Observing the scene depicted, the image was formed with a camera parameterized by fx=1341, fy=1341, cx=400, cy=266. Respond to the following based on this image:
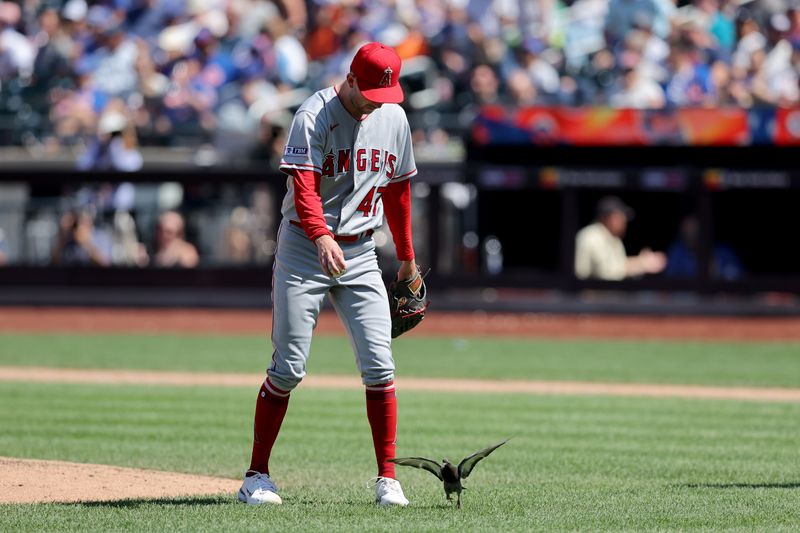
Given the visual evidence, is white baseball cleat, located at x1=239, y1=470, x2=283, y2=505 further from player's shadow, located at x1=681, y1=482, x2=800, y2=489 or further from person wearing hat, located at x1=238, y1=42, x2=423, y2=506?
player's shadow, located at x1=681, y1=482, x2=800, y2=489

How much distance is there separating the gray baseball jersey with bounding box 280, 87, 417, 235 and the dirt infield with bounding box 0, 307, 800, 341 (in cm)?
1072

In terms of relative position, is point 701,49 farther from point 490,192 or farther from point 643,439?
point 643,439

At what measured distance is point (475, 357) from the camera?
1366 cm

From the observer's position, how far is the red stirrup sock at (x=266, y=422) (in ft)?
18.1

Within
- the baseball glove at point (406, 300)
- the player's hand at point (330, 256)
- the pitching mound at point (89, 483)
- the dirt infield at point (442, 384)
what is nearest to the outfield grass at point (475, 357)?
the dirt infield at point (442, 384)

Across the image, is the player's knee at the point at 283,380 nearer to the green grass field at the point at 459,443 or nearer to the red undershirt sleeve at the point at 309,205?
the green grass field at the point at 459,443

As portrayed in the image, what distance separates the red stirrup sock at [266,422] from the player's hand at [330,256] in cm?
61

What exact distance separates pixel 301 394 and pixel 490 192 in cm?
663

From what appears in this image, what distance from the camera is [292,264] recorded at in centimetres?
544

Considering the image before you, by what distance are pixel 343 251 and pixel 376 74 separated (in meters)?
0.74

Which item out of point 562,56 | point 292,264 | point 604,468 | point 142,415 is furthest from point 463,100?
point 292,264

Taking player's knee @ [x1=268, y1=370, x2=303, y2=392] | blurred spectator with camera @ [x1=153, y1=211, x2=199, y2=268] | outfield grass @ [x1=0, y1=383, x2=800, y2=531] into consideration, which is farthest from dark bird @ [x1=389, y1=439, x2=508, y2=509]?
blurred spectator with camera @ [x1=153, y1=211, x2=199, y2=268]

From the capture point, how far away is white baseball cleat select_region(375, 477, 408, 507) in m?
5.43

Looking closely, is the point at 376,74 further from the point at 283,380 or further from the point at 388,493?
the point at 388,493
